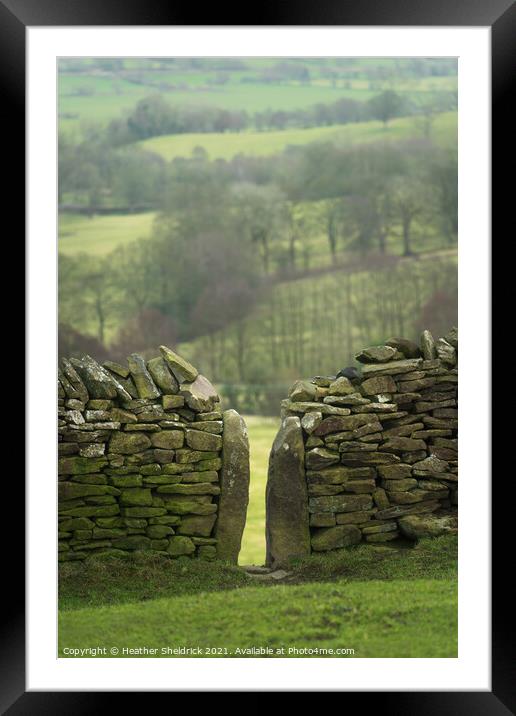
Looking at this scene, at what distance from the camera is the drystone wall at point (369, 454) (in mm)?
6492

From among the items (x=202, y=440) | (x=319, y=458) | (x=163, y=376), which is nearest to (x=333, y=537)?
(x=319, y=458)

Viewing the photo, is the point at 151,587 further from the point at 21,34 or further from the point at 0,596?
the point at 21,34

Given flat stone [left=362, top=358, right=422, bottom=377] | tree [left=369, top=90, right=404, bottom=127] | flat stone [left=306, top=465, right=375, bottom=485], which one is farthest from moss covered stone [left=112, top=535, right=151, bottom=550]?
tree [left=369, top=90, right=404, bottom=127]

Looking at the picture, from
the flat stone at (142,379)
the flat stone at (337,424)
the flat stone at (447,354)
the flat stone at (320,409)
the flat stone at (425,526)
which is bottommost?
the flat stone at (425,526)

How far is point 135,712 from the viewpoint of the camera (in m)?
5.31

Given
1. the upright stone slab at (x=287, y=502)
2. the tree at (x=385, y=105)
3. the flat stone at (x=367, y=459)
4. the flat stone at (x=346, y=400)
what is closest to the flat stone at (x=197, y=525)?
the upright stone slab at (x=287, y=502)

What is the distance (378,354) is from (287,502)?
4.86 feet

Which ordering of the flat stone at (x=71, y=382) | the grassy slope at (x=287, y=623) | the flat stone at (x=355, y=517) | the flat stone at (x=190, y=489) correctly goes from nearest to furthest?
the grassy slope at (x=287, y=623) < the flat stone at (x=71, y=382) < the flat stone at (x=190, y=489) < the flat stone at (x=355, y=517)

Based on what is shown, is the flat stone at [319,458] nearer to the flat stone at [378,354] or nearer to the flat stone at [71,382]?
the flat stone at [378,354]

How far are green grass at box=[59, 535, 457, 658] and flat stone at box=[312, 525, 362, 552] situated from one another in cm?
16

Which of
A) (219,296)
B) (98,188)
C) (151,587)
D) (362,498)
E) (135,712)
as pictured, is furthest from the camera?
(219,296)

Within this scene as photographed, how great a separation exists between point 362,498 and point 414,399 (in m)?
0.95

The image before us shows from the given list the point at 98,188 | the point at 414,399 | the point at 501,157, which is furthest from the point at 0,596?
the point at 98,188

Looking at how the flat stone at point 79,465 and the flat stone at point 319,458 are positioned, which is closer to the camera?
the flat stone at point 79,465
